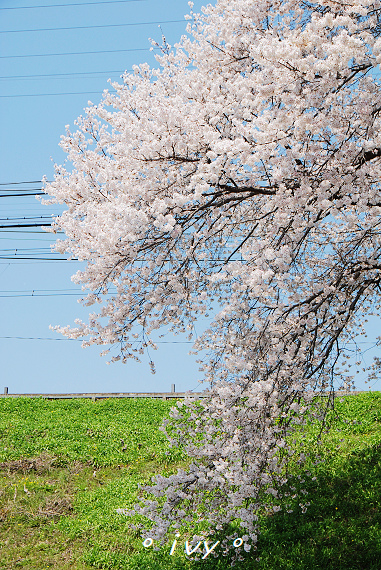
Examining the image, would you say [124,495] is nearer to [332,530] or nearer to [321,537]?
[321,537]

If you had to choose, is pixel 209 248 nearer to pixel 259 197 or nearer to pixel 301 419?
pixel 259 197

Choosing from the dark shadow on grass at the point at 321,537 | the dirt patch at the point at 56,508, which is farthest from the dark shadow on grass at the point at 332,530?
the dirt patch at the point at 56,508

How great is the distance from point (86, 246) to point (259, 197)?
2.93 m

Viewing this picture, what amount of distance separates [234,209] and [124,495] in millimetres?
7448

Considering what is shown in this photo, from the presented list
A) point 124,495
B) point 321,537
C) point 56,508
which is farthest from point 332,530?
point 56,508

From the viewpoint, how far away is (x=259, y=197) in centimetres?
891

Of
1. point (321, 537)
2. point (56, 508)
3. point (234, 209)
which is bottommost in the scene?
point (56, 508)

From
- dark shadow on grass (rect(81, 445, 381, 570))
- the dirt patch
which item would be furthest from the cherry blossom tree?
the dirt patch

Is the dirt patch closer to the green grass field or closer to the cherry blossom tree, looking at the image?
the green grass field

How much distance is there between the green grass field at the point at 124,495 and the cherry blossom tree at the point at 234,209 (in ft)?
4.45

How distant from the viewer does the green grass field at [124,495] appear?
890 cm

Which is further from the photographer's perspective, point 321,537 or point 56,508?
point 56,508

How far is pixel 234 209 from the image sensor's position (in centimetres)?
870

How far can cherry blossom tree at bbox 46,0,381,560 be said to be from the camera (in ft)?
21.0
